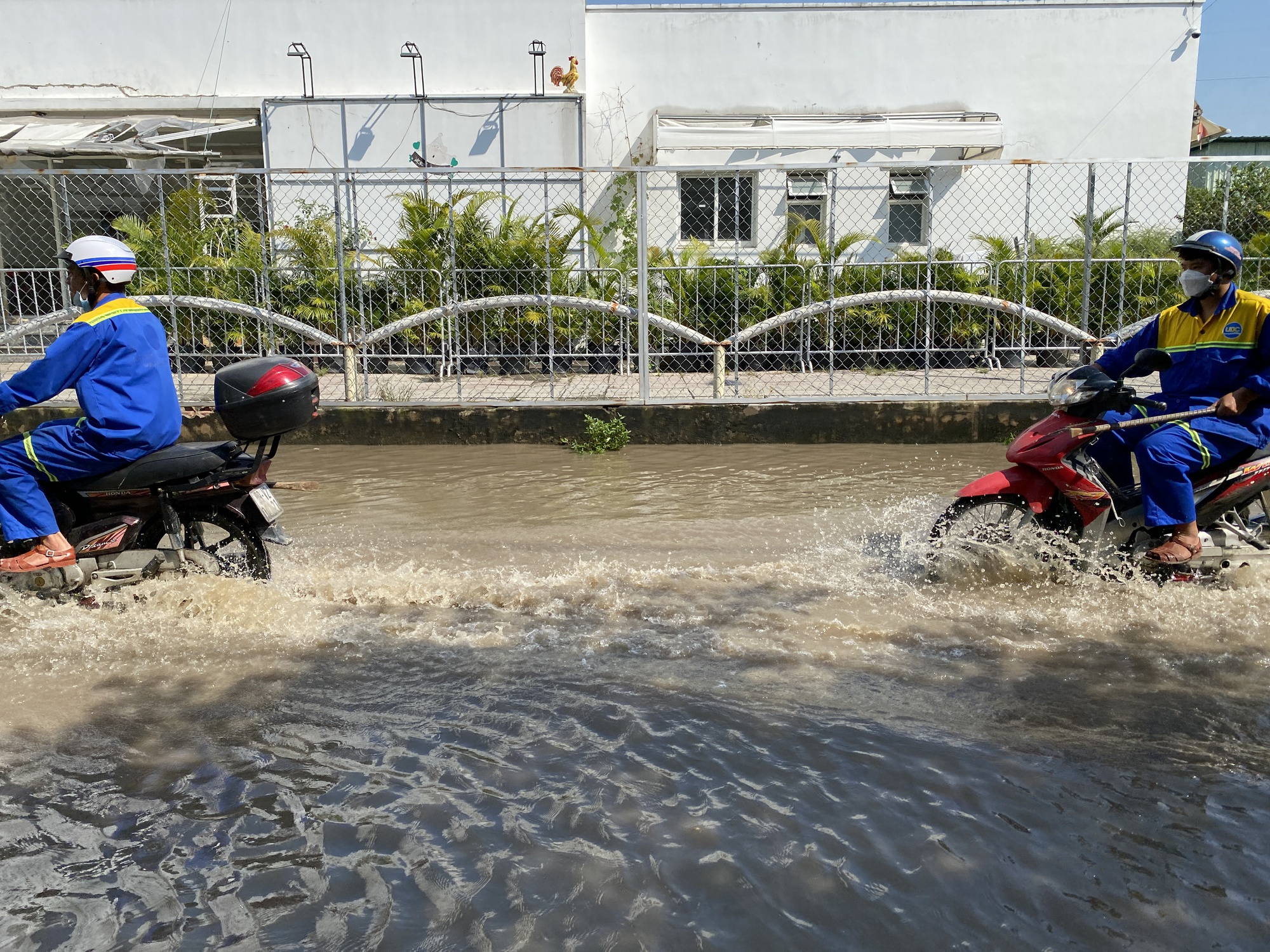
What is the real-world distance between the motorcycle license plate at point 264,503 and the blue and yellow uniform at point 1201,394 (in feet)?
14.0

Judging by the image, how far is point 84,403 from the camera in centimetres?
505

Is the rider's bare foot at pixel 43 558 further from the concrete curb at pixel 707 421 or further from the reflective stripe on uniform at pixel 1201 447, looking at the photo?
the reflective stripe on uniform at pixel 1201 447

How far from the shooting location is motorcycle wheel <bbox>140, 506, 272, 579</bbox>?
543 centimetres

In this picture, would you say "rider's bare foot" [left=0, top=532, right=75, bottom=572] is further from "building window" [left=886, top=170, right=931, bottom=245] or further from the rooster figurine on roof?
"building window" [left=886, top=170, right=931, bottom=245]

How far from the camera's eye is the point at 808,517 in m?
7.50

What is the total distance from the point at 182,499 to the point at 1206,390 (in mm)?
5164

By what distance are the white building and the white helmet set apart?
12.4 meters

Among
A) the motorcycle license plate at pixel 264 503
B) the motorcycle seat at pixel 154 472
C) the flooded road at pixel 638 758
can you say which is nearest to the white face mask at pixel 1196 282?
the flooded road at pixel 638 758

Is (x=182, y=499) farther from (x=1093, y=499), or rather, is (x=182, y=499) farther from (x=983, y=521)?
(x=1093, y=499)

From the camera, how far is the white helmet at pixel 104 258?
16.8 feet

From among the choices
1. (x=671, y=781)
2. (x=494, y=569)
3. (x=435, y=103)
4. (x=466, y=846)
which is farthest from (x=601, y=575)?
(x=435, y=103)

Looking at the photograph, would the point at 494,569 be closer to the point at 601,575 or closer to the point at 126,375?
the point at 601,575

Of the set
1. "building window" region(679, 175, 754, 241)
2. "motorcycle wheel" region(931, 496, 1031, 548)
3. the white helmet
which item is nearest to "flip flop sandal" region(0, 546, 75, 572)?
the white helmet

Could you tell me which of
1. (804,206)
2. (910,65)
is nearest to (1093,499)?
(804,206)
